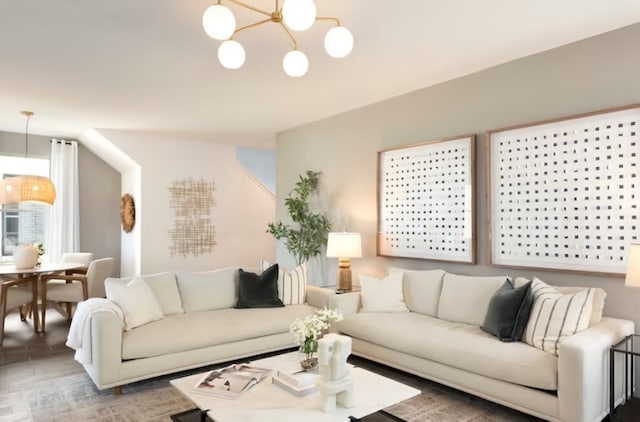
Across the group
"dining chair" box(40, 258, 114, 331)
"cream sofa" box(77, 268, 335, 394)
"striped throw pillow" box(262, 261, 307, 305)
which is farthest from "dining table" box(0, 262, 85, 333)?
"striped throw pillow" box(262, 261, 307, 305)

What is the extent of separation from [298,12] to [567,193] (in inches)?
99.0

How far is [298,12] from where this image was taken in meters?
1.89

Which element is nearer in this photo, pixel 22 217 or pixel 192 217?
pixel 22 217

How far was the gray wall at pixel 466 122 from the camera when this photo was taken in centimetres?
299

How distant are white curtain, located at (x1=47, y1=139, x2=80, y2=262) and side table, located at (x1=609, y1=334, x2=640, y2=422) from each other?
6826 millimetres

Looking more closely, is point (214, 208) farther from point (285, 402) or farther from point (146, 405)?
point (285, 402)

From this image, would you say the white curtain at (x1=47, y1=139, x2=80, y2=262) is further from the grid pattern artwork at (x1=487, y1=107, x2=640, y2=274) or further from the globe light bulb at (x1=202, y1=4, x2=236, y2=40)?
the grid pattern artwork at (x1=487, y1=107, x2=640, y2=274)

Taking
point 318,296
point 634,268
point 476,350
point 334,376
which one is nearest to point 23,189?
point 318,296

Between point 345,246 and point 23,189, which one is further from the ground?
point 23,189

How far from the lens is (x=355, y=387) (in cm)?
234

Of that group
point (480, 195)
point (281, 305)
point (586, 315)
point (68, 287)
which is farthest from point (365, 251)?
point (68, 287)

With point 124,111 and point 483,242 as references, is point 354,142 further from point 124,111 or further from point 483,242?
point 124,111

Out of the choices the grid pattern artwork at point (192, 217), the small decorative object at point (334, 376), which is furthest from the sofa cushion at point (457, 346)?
the grid pattern artwork at point (192, 217)

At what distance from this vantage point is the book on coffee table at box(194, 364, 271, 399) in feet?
7.34
